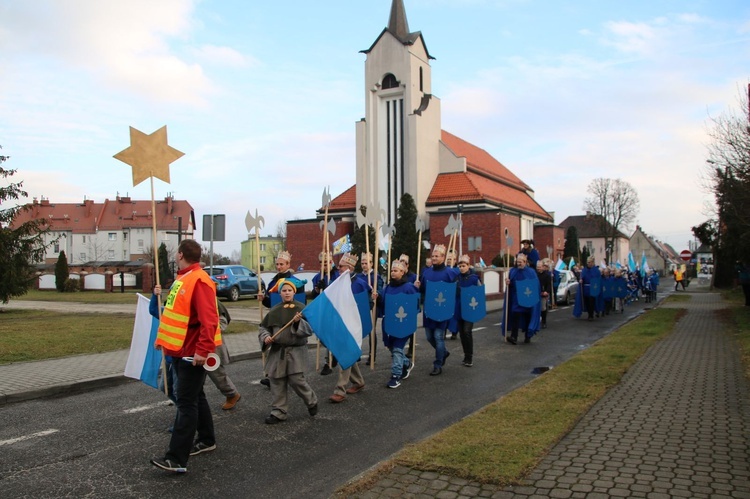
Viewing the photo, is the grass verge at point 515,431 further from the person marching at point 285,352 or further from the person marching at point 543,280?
the person marching at point 543,280

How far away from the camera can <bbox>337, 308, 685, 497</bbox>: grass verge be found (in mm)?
4770

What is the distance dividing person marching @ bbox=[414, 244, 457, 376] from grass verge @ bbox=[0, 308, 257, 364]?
6.19 metres

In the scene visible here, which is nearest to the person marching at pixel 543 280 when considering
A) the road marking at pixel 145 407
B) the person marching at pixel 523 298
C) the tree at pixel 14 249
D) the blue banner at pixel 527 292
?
the person marching at pixel 523 298

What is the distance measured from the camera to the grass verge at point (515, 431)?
15.6 ft

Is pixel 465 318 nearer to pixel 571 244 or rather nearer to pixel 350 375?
pixel 350 375

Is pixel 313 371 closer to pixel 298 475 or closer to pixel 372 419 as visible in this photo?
pixel 372 419

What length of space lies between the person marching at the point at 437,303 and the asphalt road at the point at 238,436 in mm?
366

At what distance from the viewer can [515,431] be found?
585 centimetres

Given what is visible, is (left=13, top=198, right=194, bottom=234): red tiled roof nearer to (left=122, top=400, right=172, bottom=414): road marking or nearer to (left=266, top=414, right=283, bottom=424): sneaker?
(left=122, top=400, right=172, bottom=414): road marking

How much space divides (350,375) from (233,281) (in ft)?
67.9

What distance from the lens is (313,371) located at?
10016mm

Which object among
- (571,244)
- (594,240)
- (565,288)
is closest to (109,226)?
(571,244)

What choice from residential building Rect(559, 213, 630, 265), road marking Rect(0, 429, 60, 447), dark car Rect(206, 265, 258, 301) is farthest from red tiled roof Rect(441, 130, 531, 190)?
road marking Rect(0, 429, 60, 447)

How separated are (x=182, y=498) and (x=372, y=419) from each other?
2.73 metres
